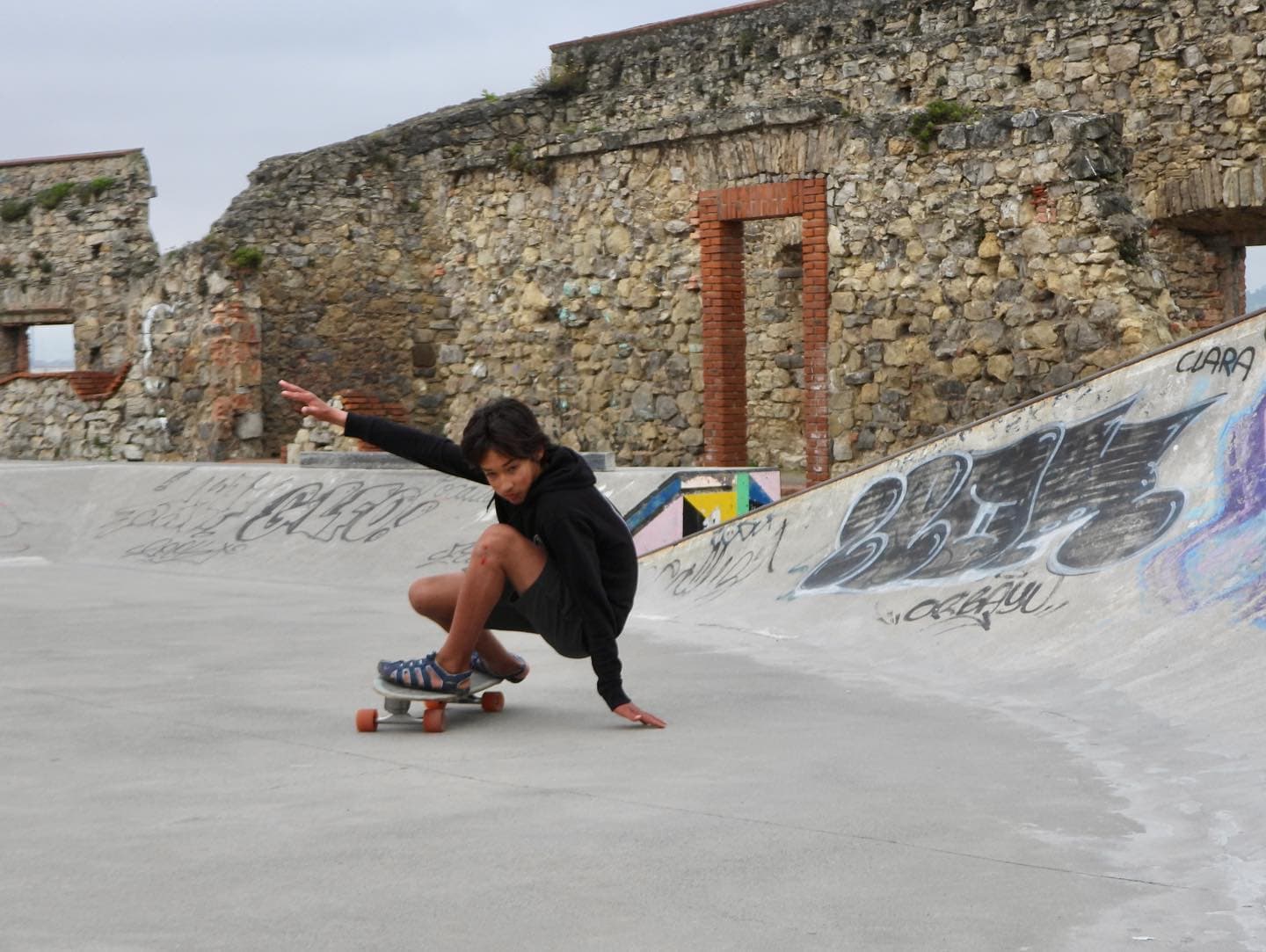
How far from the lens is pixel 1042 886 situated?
329cm

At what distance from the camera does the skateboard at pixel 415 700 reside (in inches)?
202

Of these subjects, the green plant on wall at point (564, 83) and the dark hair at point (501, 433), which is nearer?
the dark hair at point (501, 433)

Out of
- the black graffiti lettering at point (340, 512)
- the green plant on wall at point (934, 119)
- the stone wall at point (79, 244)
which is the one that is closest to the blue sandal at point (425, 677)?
the black graffiti lettering at point (340, 512)

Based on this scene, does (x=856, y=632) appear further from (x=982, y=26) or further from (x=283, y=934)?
(x=982, y=26)

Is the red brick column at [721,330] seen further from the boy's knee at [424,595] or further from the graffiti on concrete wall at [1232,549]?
the boy's knee at [424,595]

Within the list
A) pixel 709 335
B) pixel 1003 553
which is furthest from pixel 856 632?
pixel 709 335

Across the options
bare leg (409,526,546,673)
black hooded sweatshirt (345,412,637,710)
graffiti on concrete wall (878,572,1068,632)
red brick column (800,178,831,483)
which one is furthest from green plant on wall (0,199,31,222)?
bare leg (409,526,546,673)

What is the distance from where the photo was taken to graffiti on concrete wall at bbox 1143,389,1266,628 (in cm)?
575

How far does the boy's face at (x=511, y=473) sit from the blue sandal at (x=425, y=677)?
593 mm

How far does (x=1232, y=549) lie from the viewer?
19.8 feet

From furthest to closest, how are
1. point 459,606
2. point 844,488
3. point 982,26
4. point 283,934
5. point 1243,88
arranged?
point 982,26
point 1243,88
point 844,488
point 459,606
point 283,934

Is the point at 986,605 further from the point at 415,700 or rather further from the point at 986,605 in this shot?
the point at 415,700

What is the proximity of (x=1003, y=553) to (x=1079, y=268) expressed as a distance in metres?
4.58

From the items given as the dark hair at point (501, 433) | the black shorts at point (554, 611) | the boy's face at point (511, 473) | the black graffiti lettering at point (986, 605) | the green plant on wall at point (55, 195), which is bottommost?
the black graffiti lettering at point (986, 605)
